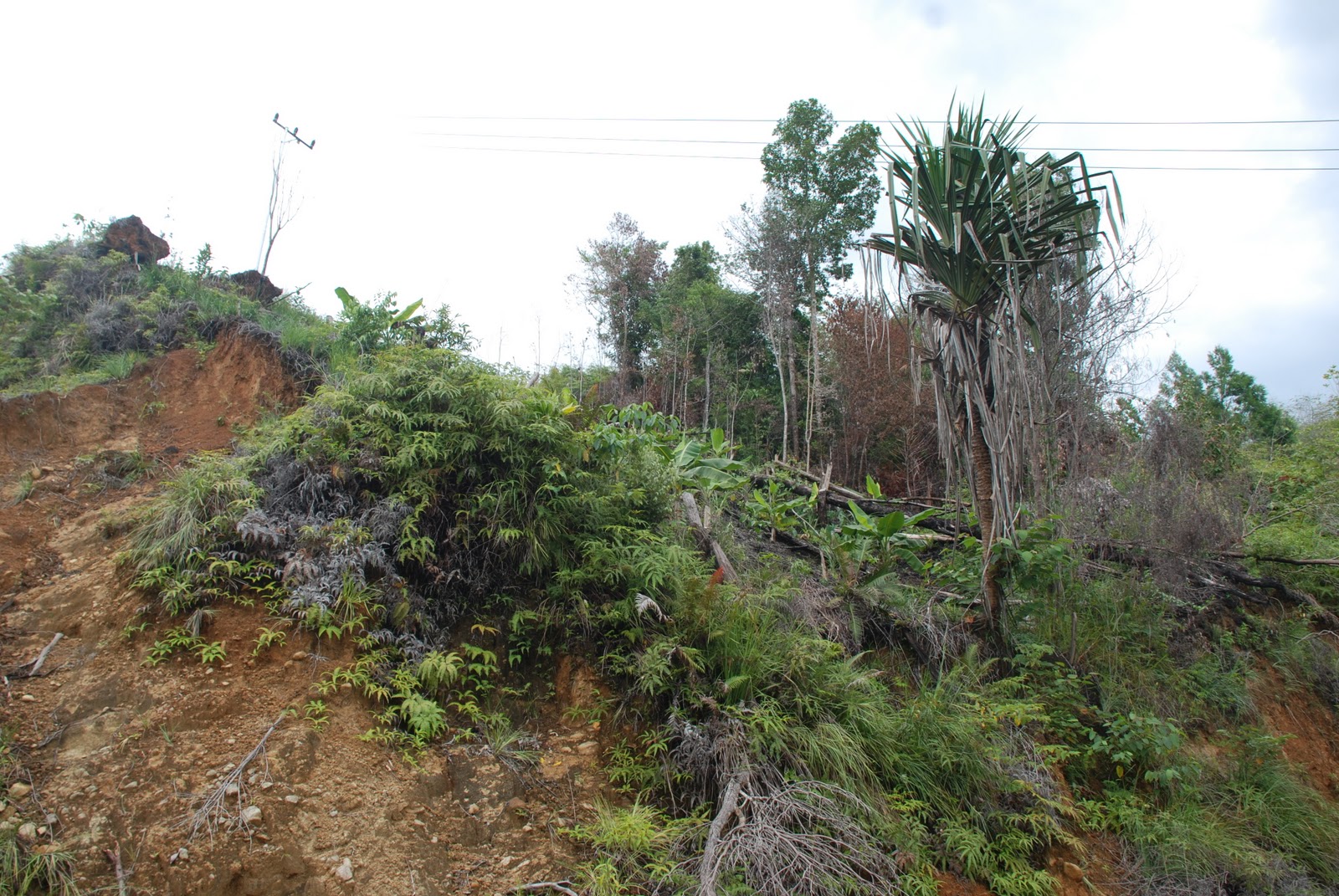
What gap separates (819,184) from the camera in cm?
2316

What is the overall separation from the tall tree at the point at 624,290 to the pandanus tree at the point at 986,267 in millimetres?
17769

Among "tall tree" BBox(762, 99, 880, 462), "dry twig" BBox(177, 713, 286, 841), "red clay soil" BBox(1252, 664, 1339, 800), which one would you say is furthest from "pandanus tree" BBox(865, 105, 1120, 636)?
"tall tree" BBox(762, 99, 880, 462)

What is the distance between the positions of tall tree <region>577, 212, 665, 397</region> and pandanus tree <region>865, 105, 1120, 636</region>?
58.3 feet

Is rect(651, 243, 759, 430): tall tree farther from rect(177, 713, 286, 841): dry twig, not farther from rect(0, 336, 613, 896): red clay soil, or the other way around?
rect(177, 713, 286, 841): dry twig

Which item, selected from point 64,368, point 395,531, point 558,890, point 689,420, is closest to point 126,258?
point 64,368

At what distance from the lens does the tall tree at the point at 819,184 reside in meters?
22.7

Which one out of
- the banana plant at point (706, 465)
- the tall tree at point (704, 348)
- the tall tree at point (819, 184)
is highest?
the tall tree at point (819, 184)

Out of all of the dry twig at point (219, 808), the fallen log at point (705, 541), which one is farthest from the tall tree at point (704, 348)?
the dry twig at point (219, 808)

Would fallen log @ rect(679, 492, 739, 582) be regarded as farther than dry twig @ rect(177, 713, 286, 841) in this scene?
Yes

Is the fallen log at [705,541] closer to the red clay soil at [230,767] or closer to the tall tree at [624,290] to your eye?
the red clay soil at [230,767]

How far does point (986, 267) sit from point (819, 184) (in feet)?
63.4

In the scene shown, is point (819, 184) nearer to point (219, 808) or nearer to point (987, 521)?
point (987, 521)

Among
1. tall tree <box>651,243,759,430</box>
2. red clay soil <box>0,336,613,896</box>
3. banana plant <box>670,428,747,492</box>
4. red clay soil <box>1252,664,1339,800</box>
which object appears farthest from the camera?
tall tree <box>651,243,759,430</box>

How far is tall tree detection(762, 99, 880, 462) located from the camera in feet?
74.3
